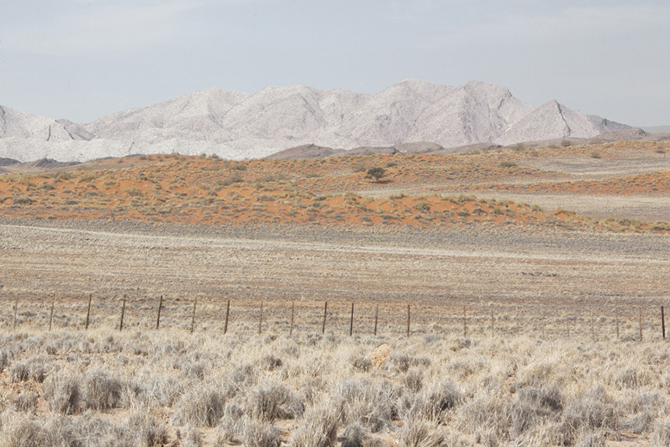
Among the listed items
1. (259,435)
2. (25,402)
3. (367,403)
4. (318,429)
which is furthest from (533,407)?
(25,402)

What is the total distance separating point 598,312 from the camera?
2752 cm

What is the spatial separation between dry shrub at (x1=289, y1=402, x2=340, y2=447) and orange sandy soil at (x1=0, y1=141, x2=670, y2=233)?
4326 cm

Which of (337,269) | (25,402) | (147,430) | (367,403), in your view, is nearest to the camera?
(147,430)

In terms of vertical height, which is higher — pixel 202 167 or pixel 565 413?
pixel 202 167

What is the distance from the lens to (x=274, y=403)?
9125 millimetres

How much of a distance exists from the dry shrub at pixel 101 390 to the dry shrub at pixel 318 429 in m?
3.09

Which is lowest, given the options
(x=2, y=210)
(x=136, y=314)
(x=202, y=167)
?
(x=136, y=314)

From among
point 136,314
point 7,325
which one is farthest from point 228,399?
point 136,314

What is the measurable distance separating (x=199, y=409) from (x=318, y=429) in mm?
1927

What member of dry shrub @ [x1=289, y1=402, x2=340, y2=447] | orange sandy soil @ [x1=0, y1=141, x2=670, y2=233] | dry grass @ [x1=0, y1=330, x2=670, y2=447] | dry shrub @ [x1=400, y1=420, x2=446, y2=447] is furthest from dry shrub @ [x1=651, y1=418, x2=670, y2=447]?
orange sandy soil @ [x1=0, y1=141, x2=670, y2=233]

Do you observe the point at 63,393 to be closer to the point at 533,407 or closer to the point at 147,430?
the point at 147,430

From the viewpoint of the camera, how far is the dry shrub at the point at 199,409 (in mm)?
8531

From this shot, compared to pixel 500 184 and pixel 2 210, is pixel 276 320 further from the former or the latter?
pixel 500 184

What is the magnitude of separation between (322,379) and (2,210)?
4765 cm
